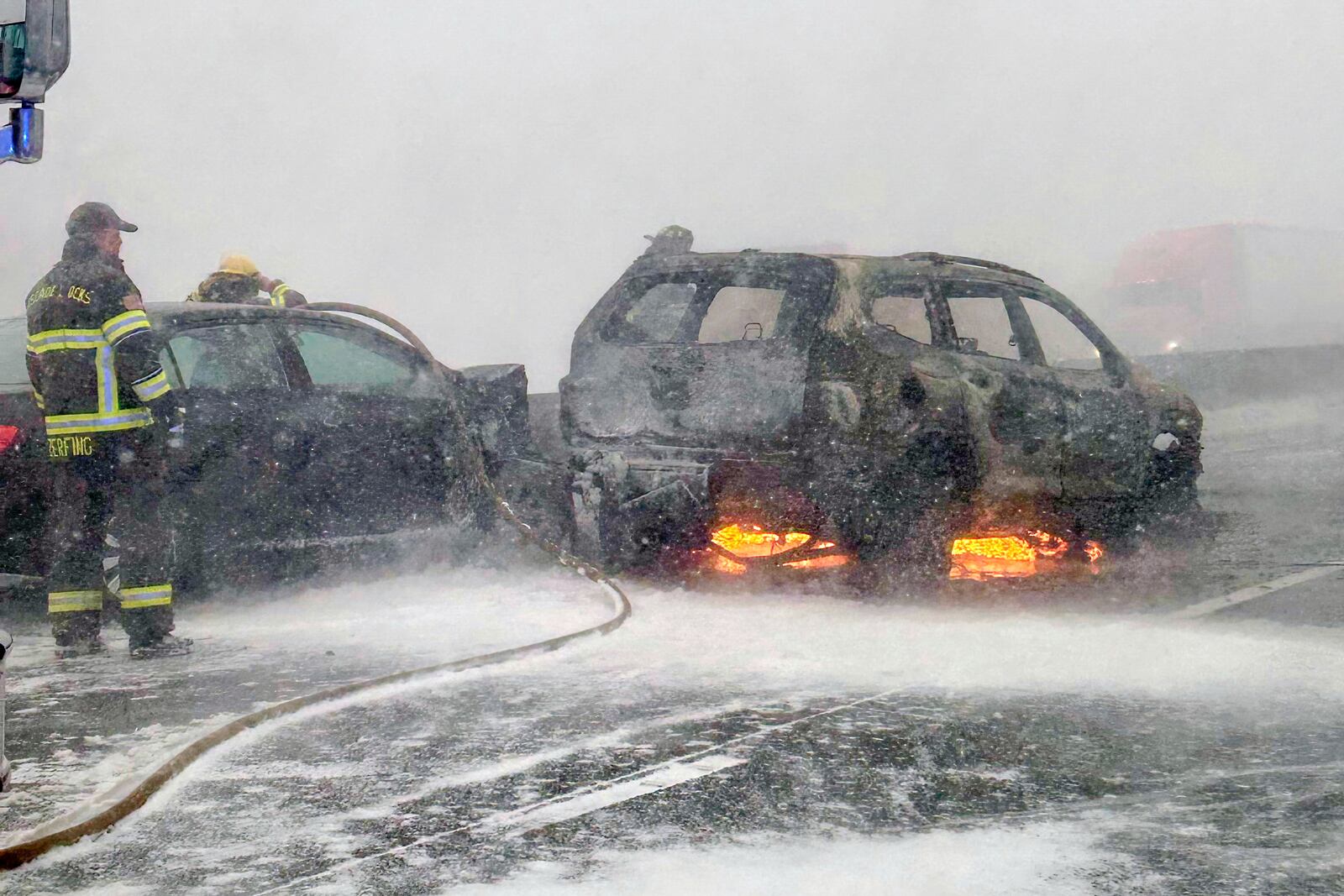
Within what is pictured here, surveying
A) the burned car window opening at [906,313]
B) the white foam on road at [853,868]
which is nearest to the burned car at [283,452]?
the burned car window opening at [906,313]

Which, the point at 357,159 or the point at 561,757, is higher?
the point at 357,159

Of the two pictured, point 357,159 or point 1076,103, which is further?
point 1076,103

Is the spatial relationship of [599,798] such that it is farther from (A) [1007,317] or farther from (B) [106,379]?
(A) [1007,317]

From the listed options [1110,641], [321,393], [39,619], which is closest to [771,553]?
[1110,641]

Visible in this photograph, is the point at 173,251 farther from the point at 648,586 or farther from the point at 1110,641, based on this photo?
the point at 1110,641

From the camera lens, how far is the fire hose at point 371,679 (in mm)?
3783

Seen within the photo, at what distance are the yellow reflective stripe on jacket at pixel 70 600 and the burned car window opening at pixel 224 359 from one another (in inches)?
39.6

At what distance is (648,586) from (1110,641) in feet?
7.74

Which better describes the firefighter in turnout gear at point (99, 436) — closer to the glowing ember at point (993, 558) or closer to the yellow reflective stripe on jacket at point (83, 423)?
the yellow reflective stripe on jacket at point (83, 423)

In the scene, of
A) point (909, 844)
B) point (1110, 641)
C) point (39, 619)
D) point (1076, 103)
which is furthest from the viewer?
point (1076, 103)

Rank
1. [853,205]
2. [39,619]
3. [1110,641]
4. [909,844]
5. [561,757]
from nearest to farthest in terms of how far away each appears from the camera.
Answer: [909,844] → [561,757] → [1110,641] → [39,619] → [853,205]

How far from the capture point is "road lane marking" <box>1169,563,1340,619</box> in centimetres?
718

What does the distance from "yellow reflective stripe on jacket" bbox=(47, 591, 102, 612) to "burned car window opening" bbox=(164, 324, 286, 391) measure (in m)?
1.01

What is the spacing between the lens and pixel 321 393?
24.0 ft
